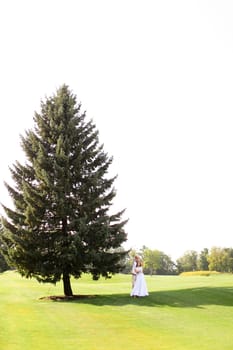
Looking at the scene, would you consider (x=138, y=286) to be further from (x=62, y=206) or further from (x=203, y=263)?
(x=203, y=263)

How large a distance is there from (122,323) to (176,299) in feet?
20.9

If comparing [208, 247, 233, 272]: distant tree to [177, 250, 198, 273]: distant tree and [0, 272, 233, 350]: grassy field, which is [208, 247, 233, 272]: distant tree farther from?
[0, 272, 233, 350]: grassy field

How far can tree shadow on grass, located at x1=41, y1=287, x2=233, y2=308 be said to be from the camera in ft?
58.8

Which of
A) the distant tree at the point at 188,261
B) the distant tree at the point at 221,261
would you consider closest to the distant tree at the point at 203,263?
the distant tree at the point at 188,261

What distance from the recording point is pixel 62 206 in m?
22.0

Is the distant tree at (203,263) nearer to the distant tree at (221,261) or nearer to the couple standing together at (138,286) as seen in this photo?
the distant tree at (221,261)

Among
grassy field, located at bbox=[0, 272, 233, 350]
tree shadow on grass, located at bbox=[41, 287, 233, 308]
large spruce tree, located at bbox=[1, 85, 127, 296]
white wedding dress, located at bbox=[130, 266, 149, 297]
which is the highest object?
large spruce tree, located at bbox=[1, 85, 127, 296]

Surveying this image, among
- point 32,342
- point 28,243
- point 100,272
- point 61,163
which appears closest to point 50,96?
point 61,163

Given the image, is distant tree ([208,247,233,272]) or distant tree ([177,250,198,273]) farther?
distant tree ([177,250,198,273])

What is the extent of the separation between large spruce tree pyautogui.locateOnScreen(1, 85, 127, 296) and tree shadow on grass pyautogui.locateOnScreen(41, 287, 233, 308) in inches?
84.1

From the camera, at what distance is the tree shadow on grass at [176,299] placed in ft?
58.8

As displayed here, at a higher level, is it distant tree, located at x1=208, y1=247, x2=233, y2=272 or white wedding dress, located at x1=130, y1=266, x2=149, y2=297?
distant tree, located at x1=208, y1=247, x2=233, y2=272

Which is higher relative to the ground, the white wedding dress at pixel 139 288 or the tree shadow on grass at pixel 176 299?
the white wedding dress at pixel 139 288

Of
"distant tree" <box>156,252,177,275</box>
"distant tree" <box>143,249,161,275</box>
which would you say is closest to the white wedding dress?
"distant tree" <box>143,249,161,275</box>
